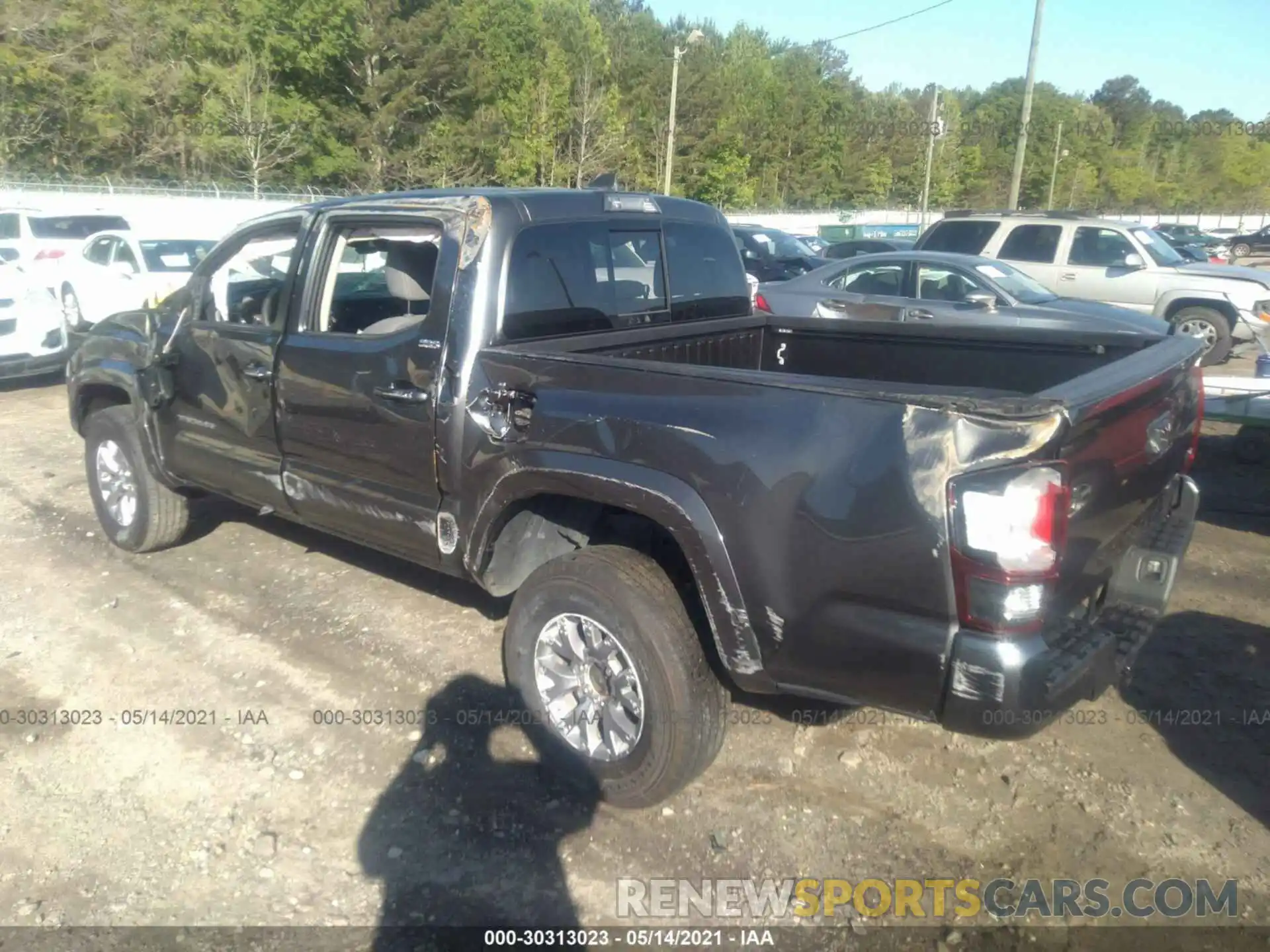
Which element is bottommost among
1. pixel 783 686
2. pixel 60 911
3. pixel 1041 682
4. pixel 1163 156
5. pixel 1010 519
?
pixel 60 911

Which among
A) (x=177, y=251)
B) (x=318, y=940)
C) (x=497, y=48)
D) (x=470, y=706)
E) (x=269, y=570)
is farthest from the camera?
(x=497, y=48)

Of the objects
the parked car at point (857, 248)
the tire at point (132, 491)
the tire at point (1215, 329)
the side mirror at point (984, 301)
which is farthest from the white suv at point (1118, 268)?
the tire at point (132, 491)

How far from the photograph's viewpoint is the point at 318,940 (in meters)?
2.90

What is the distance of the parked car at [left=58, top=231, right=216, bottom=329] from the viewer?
1262cm

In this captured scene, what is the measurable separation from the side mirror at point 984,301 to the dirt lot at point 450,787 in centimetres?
460

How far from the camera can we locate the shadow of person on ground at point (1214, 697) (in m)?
3.67

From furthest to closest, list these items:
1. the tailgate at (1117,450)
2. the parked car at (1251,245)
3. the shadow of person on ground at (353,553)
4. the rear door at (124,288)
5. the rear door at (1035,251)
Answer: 1. the parked car at (1251,245)
2. the rear door at (1035,251)
3. the rear door at (124,288)
4. the shadow of person on ground at (353,553)
5. the tailgate at (1117,450)

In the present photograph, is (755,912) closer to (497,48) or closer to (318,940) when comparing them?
(318,940)

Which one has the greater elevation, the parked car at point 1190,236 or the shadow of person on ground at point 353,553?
the parked car at point 1190,236

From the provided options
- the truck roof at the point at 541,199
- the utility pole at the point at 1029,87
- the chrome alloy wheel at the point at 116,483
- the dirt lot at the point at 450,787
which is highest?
the utility pole at the point at 1029,87

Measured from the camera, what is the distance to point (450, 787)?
11.9ft

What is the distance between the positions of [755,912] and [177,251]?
42.2 feet

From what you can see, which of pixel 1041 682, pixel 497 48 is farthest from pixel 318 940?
pixel 497 48

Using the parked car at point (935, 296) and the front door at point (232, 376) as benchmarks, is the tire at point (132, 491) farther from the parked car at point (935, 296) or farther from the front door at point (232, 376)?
the parked car at point (935, 296)
